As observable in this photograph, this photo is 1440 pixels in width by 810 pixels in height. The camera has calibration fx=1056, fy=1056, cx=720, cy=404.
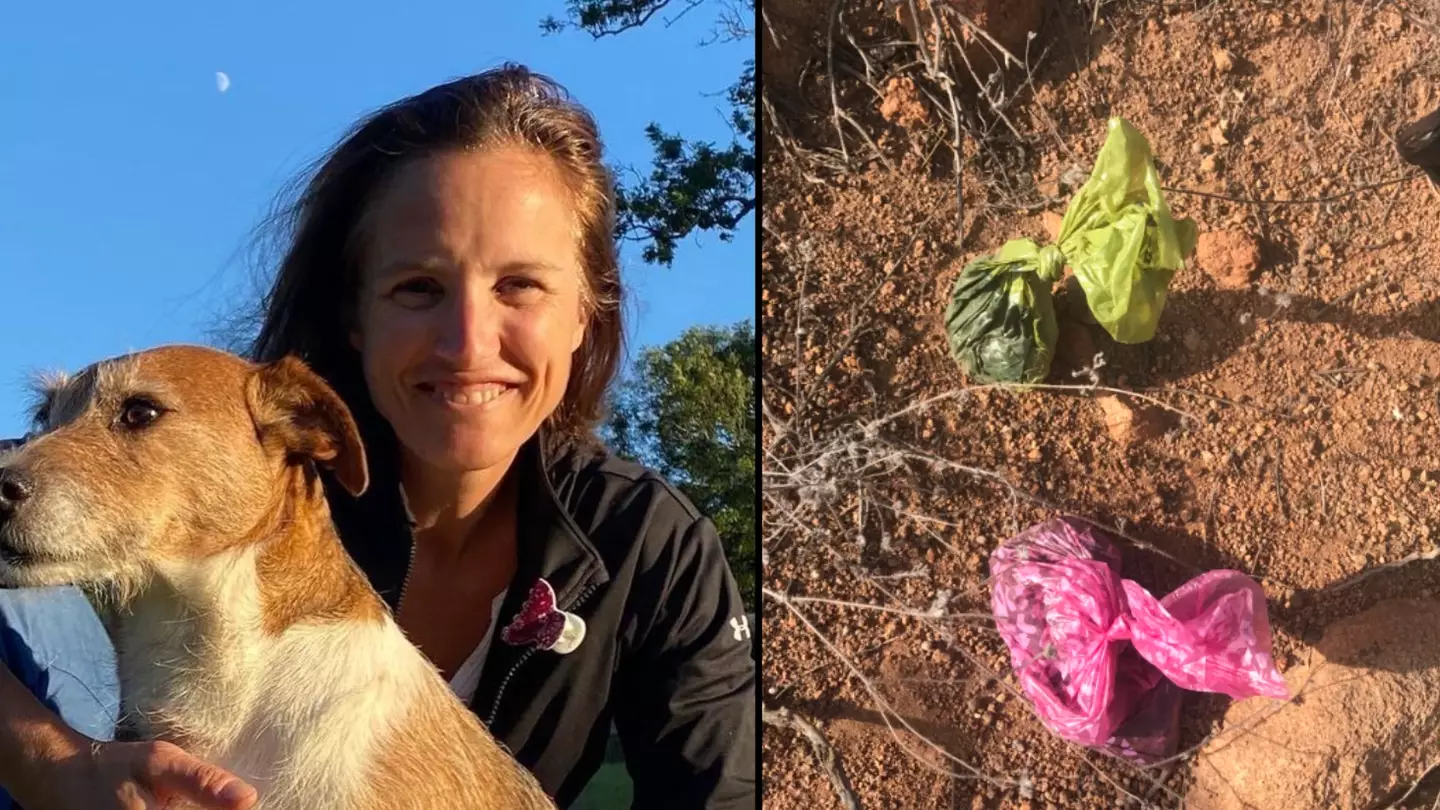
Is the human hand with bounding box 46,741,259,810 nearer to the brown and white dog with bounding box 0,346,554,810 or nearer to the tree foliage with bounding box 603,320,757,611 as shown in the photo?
the brown and white dog with bounding box 0,346,554,810

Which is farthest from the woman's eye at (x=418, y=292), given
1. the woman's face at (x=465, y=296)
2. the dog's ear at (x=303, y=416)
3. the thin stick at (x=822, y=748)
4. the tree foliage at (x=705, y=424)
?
the thin stick at (x=822, y=748)

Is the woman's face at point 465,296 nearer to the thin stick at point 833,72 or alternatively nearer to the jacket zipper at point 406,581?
Result: the jacket zipper at point 406,581

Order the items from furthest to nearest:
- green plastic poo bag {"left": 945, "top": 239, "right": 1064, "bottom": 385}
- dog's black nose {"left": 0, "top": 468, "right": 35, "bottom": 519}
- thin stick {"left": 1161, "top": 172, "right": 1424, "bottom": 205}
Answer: thin stick {"left": 1161, "top": 172, "right": 1424, "bottom": 205} → green plastic poo bag {"left": 945, "top": 239, "right": 1064, "bottom": 385} → dog's black nose {"left": 0, "top": 468, "right": 35, "bottom": 519}

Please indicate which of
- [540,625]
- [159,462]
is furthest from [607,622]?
[159,462]

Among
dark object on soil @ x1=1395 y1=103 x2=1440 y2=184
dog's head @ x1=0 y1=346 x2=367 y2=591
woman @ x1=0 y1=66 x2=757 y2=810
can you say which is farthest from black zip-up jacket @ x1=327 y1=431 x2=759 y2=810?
dark object on soil @ x1=1395 y1=103 x2=1440 y2=184

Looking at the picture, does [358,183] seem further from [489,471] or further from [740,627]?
[740,627]

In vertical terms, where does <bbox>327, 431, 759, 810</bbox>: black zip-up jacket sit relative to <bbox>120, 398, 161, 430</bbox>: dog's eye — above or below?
below
